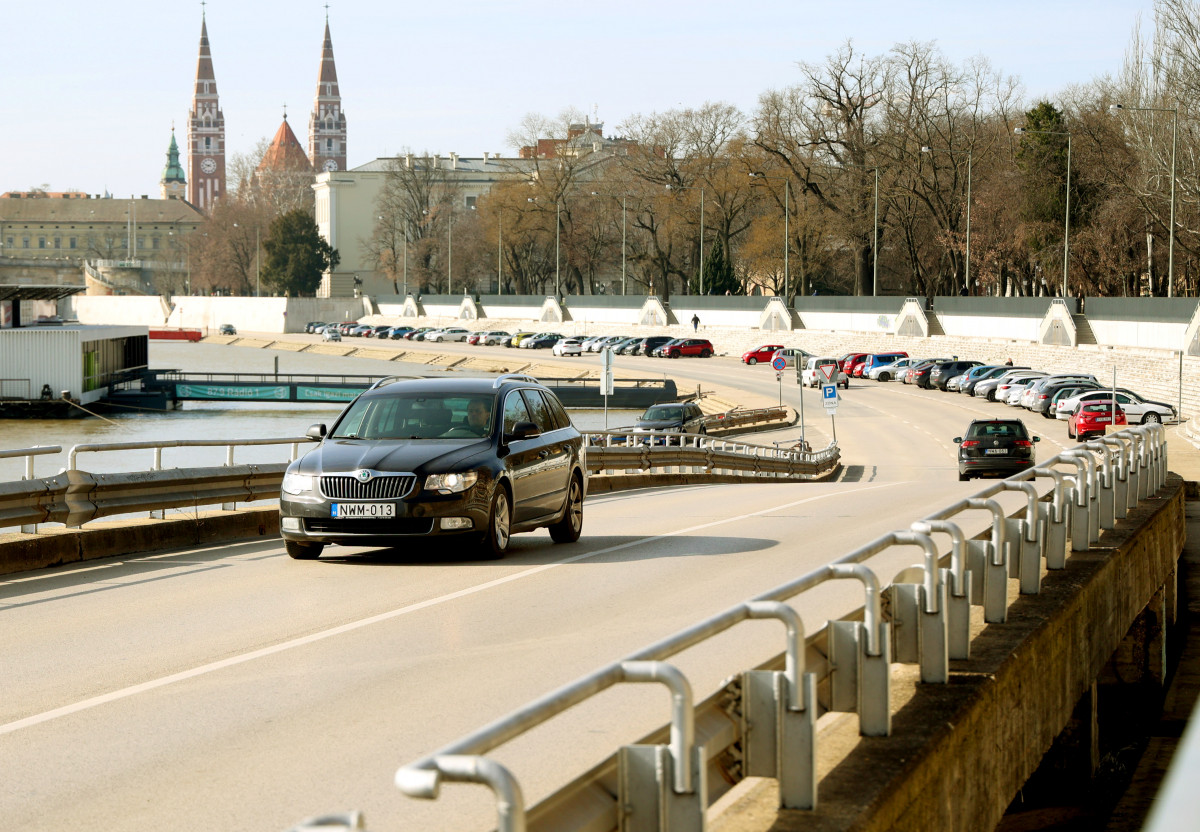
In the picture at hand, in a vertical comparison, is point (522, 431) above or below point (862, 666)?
above

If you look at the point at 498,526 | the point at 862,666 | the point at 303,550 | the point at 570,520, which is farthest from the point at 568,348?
the point at 862,666

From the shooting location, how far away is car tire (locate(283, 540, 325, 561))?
568 inches

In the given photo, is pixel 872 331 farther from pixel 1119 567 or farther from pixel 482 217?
pixel 1119 567

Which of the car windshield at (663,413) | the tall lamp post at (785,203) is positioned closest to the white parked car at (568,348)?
the tall lamp post at (785,203)

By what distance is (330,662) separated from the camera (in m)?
9.24

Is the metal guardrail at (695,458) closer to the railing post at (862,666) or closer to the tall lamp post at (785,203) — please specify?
the railing post at (862,666)

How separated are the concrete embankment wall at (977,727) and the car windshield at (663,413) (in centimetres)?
3819

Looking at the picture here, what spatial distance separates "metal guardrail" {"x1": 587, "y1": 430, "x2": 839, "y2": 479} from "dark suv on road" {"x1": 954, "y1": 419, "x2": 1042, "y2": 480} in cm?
558

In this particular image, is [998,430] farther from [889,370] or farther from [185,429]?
[185,429]

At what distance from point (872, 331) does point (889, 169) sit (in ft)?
31.6

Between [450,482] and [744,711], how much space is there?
8.73 meters

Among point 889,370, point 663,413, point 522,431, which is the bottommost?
point 663,413

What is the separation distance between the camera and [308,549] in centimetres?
1447

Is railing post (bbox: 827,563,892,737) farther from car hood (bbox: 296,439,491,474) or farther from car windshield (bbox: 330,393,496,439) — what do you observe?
car windshield (bbox: 330,393,496,439)
